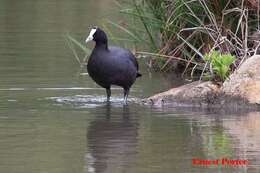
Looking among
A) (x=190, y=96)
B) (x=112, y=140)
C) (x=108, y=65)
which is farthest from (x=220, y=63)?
(x=112, y=140)

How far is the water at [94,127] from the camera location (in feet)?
A: 31.2

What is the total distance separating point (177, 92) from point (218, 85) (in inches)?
23.3

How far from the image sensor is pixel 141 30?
55.9 ft

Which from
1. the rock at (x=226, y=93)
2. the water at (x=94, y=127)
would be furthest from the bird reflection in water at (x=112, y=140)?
the rock at (x=226, y=93)

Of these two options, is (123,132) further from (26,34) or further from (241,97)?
(26,34)

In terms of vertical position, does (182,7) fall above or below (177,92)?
above

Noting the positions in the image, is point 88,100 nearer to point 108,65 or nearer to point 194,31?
point 108,65

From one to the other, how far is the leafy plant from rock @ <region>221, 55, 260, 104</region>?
0.56ft

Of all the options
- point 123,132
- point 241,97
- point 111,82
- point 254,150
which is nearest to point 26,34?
point 111,82

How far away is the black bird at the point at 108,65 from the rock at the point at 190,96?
60cm

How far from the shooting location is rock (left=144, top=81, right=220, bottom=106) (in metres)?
13.8

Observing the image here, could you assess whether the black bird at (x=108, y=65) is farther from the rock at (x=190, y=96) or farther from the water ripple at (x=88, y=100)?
the rock at (x=190, y=96)

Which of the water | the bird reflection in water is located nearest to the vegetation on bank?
the water

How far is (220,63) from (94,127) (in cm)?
270
